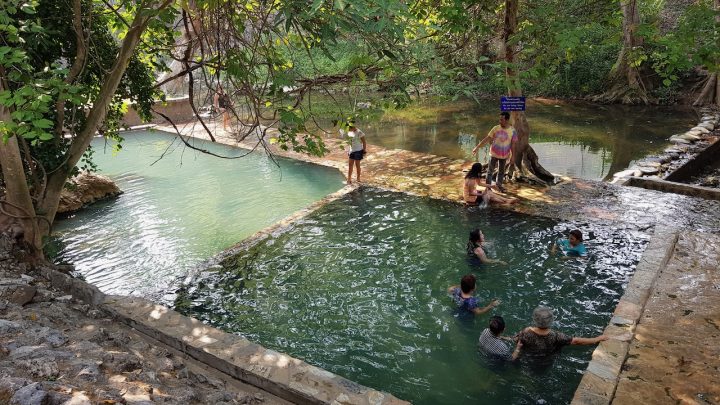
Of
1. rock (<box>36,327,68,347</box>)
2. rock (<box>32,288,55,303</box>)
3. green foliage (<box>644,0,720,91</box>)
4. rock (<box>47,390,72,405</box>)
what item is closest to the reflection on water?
green foliage (<box>644,0,720,91</box>)

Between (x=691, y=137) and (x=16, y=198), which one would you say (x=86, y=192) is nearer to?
(x=16, y=198)

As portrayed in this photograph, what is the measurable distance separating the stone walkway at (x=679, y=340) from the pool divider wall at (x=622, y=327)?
2.8 inches

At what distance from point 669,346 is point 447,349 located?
2.36 m

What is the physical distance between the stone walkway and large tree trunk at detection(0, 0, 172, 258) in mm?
6598

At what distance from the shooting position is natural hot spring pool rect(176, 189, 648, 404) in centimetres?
553

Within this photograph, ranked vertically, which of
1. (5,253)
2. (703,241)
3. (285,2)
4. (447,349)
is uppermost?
(285,2)

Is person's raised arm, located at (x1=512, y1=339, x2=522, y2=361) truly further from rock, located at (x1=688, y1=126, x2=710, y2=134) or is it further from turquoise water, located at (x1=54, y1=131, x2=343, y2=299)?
rock, located at (x1=688, y1=126, x2=710, y2=134)

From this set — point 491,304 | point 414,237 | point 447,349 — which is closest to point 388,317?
point 447,349

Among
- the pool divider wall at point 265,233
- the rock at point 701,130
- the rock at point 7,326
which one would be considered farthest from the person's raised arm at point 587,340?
the rock at point 701,130

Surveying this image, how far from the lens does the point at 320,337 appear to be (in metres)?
6.25

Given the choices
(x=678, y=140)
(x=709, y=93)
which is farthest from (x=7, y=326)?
(x=709, y=93)

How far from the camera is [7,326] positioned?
4.34 meters

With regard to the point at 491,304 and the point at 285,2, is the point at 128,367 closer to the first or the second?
the point at 285,2

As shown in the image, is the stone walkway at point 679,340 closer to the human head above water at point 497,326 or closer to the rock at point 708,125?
the human head above water at point 497,326
